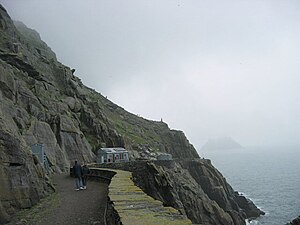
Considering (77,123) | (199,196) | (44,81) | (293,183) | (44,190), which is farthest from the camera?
(293,183)

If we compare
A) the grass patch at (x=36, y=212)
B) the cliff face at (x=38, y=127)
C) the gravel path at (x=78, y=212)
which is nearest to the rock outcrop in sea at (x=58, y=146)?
the cliff face at (x=38, y=127)

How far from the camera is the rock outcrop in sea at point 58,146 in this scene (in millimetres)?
15742

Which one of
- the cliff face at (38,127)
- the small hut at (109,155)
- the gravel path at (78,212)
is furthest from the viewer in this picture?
the small hut at (109,155)

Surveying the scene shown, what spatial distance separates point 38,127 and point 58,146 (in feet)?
14.7

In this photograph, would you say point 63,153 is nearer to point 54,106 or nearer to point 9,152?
point 54,106

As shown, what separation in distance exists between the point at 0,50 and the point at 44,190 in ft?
183

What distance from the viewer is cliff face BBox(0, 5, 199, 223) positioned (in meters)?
15.2

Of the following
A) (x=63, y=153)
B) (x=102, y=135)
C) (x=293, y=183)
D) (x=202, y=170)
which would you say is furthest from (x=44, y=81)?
(x=293, y=183)

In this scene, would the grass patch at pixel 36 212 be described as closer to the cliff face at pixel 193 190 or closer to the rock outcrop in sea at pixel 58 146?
the rock outcrop in sea at pixel 58 146

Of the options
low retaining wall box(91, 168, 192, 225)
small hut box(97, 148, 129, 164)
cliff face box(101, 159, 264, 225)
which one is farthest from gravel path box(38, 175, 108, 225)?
small hut box(97, 148, 129, 164)

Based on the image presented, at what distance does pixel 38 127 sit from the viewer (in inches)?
1761

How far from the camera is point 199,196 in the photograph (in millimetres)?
50938

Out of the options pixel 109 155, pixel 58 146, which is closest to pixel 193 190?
pixel 109 155

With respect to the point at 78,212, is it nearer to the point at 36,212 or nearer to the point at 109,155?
the point at 36,212
